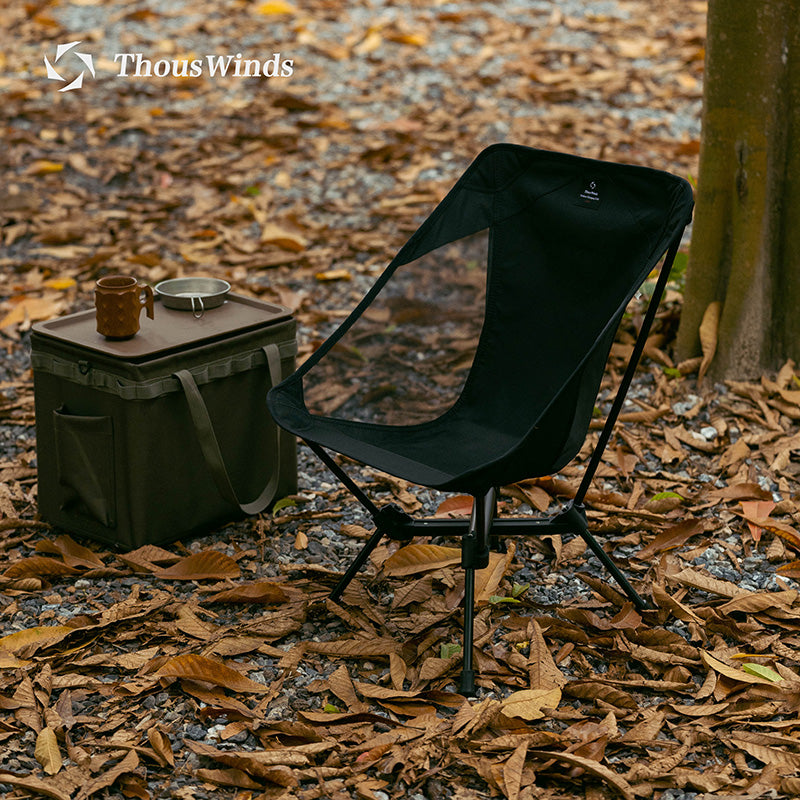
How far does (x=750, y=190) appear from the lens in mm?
3898

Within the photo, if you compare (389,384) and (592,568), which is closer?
(592,568)

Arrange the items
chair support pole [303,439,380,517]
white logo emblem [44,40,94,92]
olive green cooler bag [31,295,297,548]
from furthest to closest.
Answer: white logo emblem [44,40,94,92] < olive green cooler bag [31,295,297,548] < chair support pole [303,439,380,517]

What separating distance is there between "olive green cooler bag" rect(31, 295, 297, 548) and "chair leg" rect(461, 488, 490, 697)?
0.75m

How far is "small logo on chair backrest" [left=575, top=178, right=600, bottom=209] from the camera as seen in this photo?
302 centimetres

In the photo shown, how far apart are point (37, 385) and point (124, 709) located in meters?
1.11

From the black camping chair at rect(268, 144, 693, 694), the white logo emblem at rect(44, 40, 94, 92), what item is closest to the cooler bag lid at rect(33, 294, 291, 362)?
the black camping chair at rect(268, 144, 693, 694)

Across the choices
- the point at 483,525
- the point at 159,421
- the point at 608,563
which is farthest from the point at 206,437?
the point at 608,563

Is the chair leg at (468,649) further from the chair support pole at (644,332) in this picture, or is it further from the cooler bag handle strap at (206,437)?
the cooler bag handle strap at (206,437)

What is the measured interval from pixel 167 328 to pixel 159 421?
0.30 meters

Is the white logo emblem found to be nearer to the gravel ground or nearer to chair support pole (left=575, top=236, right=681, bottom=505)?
the gravel ground

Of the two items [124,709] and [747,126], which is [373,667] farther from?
[747,126]

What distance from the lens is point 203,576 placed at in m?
3.15

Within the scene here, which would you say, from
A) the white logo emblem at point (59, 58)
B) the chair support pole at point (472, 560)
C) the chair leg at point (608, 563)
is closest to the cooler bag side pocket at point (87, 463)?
the chair support pole at point (472, 560)

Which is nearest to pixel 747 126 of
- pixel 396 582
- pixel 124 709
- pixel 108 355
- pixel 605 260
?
pixel 605 260
